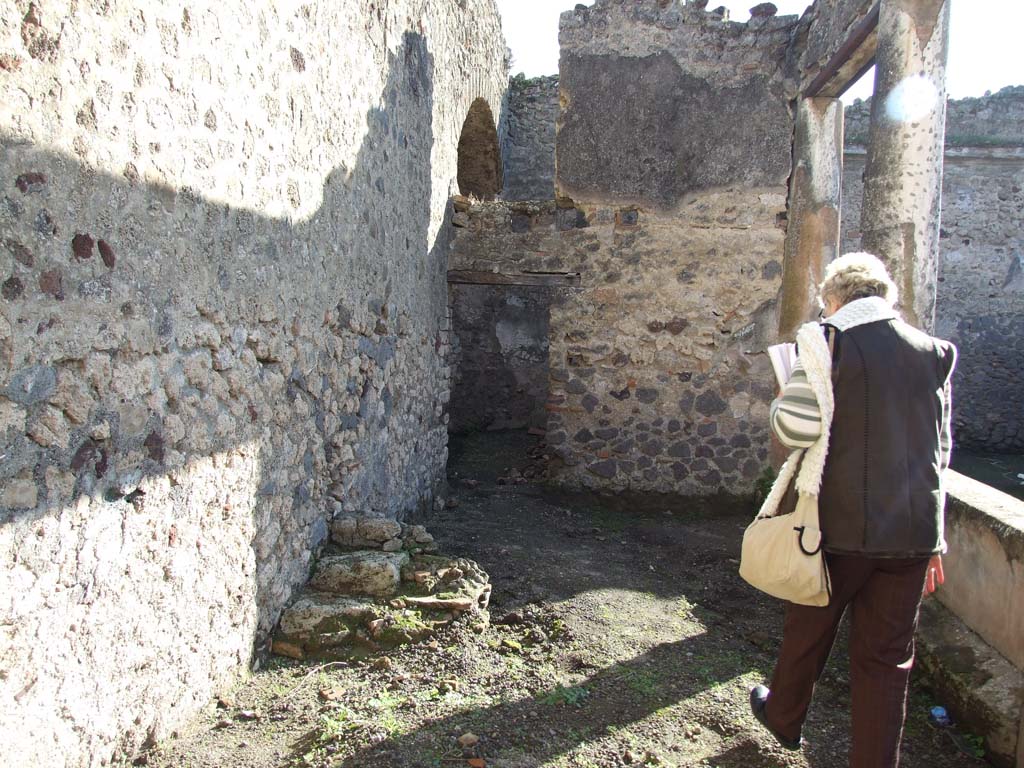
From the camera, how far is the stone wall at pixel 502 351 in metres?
9.45

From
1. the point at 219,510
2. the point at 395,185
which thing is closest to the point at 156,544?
the point at 219,510

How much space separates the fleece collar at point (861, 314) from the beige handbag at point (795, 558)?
505 millimetres

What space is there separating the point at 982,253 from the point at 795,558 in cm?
1028

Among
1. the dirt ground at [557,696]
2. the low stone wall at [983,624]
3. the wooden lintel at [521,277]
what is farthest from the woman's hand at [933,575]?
the wooden lintel at [521,277]

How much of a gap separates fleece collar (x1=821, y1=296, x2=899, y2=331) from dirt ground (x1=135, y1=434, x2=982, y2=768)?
1409 mm

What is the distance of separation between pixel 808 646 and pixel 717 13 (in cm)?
525

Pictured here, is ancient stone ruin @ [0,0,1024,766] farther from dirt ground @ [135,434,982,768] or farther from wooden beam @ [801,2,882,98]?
dirt ground @ [135,434,982,768]

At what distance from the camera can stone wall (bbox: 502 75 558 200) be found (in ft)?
34.0

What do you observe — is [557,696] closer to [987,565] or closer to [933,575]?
[933,575]

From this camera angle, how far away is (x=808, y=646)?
232 cm

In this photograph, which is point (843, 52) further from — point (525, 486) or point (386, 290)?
point (525, 486)

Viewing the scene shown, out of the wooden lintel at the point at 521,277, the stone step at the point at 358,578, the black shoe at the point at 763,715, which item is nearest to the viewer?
the black shoe at the point at 763,715

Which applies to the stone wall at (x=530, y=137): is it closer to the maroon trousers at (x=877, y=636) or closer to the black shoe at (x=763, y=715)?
the black shoe at (x=763, y=715)

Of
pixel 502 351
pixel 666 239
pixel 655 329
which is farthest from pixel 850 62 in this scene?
pixel 502 351
